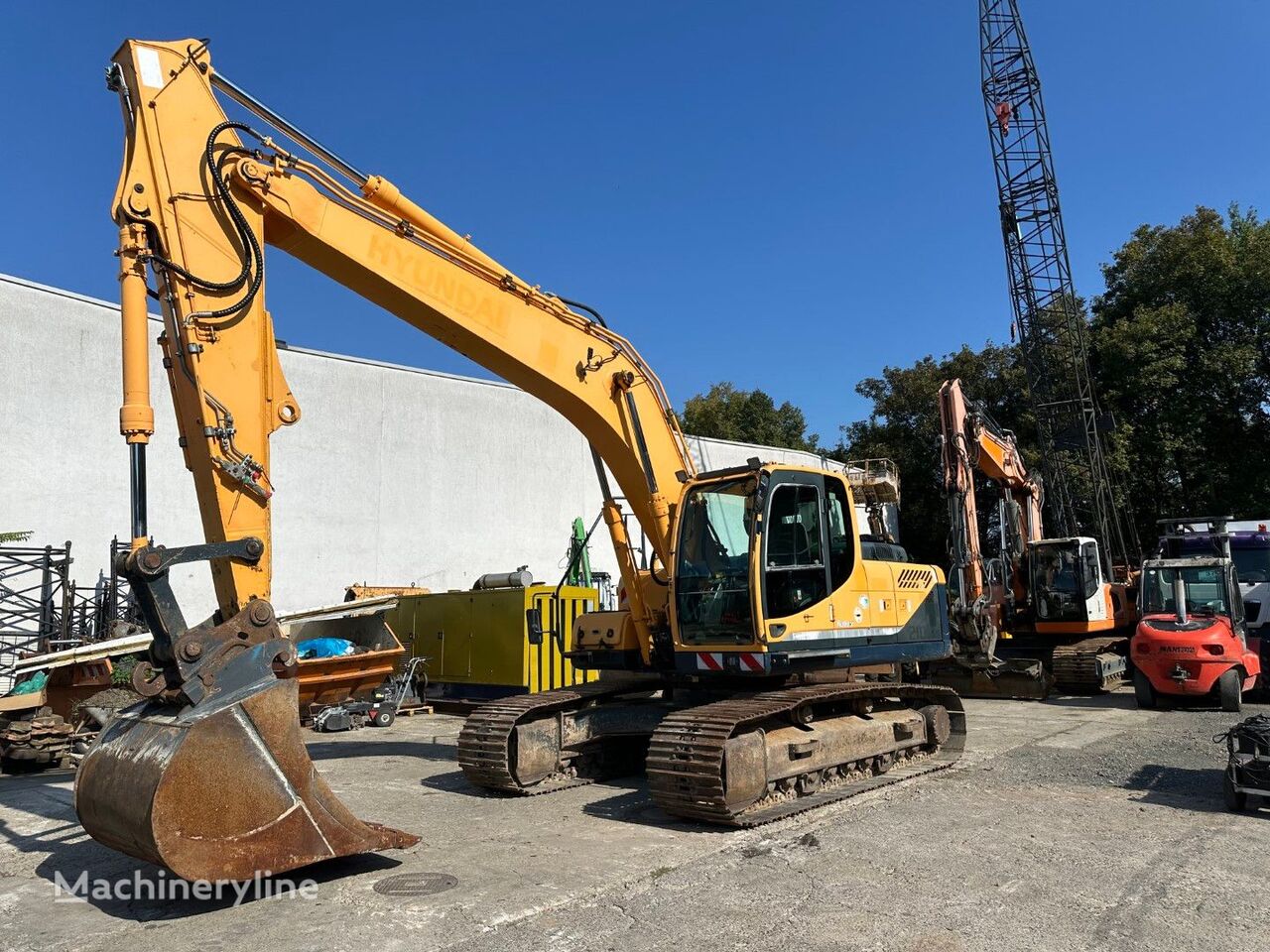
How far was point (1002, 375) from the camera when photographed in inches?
1303

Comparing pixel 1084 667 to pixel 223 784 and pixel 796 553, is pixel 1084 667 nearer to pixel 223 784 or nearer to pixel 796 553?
pixel 796 553

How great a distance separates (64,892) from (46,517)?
13.3 metres

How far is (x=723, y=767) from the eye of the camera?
6.75m

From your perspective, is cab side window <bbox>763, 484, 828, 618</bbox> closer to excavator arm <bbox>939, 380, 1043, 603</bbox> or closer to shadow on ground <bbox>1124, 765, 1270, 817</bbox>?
shadow on ground <bbox>1124, 765, 1270, 817</bbox>

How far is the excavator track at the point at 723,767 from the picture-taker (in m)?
6.67

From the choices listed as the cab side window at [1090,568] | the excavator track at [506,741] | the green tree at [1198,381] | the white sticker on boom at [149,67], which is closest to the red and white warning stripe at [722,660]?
the excavator track at [506,741]

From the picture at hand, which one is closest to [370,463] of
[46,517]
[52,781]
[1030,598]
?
[46,517]

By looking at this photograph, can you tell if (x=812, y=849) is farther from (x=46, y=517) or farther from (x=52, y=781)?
(x=46, y=517)

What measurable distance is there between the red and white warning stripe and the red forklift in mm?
8096

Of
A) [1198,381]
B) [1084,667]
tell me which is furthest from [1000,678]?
[1198,381]

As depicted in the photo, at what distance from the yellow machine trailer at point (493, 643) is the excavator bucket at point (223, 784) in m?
8.36

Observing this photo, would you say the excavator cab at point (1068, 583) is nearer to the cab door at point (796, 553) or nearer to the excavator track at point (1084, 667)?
the excavator track at point (1084, 667)

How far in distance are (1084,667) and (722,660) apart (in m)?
9.76

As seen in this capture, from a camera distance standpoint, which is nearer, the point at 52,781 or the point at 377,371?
the point at 52,781
